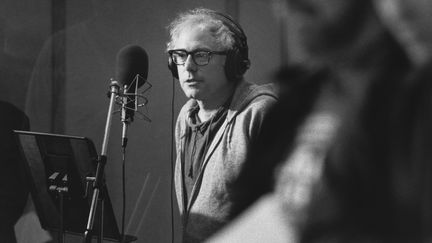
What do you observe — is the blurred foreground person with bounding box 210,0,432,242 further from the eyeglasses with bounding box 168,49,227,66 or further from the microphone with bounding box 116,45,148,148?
the eyeglasses with bounding box 168,49,227,66

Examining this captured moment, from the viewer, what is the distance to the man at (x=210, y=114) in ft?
8.82

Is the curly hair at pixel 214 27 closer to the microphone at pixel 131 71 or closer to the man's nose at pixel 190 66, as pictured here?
the man's nose at pixel 190 66

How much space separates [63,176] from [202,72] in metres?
0.83

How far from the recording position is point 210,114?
2953 millimetres

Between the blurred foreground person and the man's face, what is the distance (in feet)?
8.71

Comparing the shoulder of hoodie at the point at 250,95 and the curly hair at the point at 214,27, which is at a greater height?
the curly hair at the point at 214,27

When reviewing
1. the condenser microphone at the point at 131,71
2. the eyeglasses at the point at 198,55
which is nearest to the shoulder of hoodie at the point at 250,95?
the eyeglasses at the point at 198,55

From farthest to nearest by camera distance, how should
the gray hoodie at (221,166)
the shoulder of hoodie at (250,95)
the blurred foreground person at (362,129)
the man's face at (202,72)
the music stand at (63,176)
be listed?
the man's face at (202,72)
the shoulder of hoodie at (250,95)
the gray hoodie at (221,166)
the music stand at (63,176)
the blurred foreground person at (362,129)

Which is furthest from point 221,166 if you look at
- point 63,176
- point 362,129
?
point 362,129

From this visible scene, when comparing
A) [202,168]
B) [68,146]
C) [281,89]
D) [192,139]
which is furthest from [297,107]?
[192,139]

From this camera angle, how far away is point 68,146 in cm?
249

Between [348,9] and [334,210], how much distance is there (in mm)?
88

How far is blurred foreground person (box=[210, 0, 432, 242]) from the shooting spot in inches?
10.6

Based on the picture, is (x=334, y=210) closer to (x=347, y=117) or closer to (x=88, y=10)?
(x=347, y=117)
